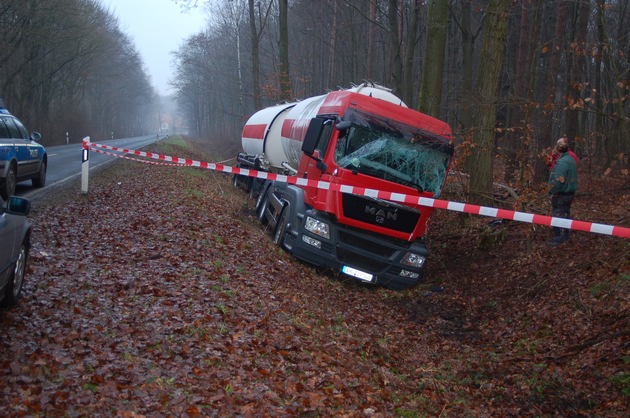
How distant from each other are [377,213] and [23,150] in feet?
28.4

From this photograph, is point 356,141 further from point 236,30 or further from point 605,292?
point 236,30

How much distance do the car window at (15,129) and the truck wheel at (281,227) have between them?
655cm

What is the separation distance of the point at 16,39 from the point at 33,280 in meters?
36.3

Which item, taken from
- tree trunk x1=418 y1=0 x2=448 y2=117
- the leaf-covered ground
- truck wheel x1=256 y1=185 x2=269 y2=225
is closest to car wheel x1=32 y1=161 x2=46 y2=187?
the leaf-covered ground

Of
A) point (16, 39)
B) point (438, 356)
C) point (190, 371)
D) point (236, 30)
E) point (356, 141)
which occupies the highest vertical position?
point (236, 30)

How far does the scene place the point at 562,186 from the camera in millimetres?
10766

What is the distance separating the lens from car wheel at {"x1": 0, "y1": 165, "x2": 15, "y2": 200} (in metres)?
12.2

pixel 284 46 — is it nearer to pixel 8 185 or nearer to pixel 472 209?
pixel 8 185

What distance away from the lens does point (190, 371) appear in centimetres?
520

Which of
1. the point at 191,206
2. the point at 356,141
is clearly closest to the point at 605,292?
the point at 356,141

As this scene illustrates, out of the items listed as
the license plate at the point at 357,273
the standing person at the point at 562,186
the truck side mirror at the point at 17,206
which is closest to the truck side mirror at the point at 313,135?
the license plate at the point at 357,273

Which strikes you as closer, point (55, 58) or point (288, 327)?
point (288, 327)

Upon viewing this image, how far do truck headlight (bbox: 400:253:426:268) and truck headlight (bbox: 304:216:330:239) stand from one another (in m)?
1.38

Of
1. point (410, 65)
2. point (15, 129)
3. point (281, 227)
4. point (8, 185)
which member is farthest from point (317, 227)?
point (410, 65)
